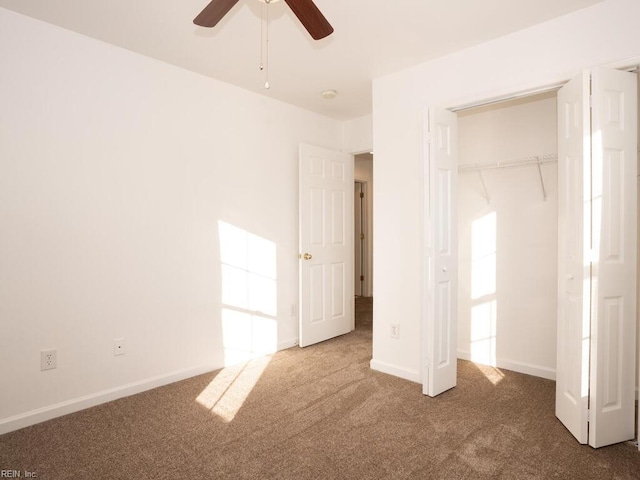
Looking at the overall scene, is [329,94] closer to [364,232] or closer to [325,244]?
[325,244]

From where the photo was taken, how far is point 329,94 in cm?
374

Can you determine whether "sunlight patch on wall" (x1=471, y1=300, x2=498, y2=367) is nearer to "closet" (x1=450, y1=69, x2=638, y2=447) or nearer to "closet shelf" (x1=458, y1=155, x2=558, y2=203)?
"closet" (x1=450, y1=69, x2=638, y2=447)

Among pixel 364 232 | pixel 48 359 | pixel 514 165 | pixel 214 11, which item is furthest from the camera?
pixel 364 232

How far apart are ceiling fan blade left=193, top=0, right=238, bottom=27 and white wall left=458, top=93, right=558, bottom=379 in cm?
262

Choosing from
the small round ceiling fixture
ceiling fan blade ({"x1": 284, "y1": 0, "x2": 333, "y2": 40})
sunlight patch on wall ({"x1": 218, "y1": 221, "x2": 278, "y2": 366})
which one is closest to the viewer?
ceiling fan blade ({"x1": 284, "y1": 0, "x2": 333, "y2": 40})

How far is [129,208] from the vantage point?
113 inches

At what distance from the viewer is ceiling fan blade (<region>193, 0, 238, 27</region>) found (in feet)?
5.27

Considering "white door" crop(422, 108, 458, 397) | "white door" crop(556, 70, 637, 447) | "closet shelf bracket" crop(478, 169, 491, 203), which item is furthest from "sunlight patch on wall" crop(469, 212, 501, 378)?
"white door" crop(556, 70, 637, 447)

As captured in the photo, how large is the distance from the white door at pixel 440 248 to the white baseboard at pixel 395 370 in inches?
11.3

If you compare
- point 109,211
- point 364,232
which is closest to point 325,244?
point 109,211

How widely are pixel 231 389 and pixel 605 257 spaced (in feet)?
8.77

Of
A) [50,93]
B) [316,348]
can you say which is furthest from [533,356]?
[50,93]

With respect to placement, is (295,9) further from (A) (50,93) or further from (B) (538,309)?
(B) (538,309)

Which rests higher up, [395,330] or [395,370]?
[395,330]
